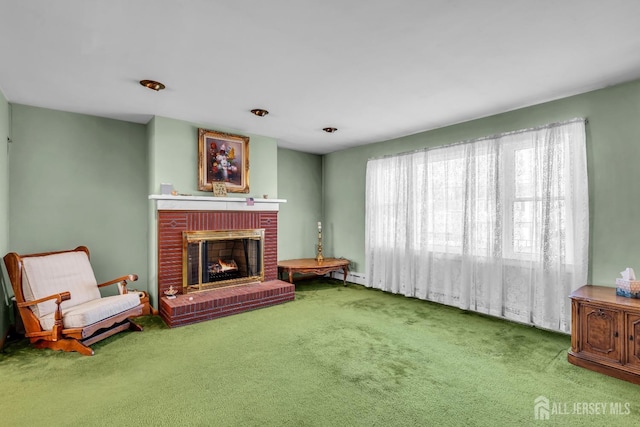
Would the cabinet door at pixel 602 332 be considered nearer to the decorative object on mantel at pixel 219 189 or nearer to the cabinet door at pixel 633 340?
the cabinet door at pixel 633 340

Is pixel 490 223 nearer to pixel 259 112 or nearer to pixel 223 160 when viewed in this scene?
pixel 259 112

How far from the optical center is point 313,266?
17.0ft

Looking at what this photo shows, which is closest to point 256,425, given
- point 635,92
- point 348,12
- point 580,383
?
point 580,383

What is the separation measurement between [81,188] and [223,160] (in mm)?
1758

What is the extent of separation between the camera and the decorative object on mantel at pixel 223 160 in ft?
14.1

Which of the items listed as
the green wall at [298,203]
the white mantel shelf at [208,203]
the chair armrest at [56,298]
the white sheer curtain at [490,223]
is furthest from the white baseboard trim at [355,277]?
the chair armrest at [56,298]

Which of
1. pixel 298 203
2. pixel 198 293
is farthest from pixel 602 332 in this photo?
pixel 298 203

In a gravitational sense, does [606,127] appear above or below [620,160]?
above

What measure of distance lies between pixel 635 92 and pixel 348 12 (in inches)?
115

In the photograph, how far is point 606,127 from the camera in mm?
3059

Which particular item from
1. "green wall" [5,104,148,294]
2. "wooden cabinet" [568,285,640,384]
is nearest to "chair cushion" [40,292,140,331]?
"green wall" [5,104,148,294]

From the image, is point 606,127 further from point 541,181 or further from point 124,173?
point 124,173

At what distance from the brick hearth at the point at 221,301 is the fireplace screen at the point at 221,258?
0.14m

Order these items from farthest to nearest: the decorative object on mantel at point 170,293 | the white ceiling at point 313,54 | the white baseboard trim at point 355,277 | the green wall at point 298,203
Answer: the green wall at point 298,203 < the white baseboard trim at point 355,277 < the decorative object on mantel at point 170,293 < the white ceiling at point 313,54
